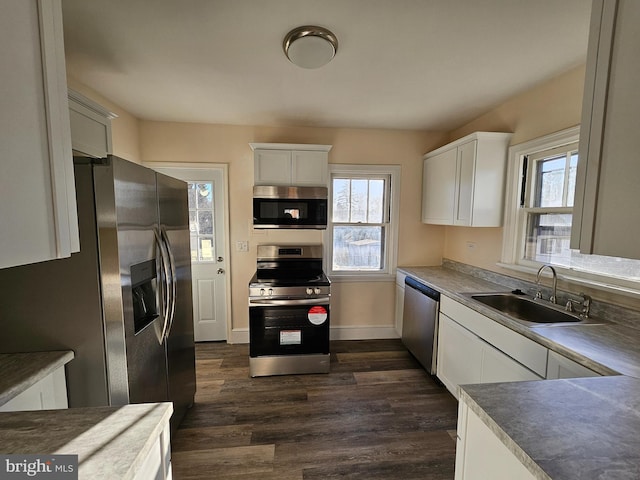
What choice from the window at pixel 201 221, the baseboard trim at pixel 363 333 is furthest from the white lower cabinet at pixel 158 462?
the baseboard trim at pixel 363 333

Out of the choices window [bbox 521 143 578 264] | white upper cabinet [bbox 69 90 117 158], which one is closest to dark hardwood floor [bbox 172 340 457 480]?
window [bbox 521 143 578 264]

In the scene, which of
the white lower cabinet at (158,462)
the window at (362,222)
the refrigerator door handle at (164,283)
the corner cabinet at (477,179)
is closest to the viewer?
the white lower cabinet at (158,462)

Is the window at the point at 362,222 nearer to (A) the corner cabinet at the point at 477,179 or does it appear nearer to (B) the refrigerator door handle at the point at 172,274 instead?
(A) the corner cabinet at the point at 477,179

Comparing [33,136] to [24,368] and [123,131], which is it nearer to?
[24,368]

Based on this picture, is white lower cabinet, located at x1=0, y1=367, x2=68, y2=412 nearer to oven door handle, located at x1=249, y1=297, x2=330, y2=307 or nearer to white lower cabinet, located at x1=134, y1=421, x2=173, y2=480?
white lower cabinet, located at x1=134, y1=421, x2=173, y2=480

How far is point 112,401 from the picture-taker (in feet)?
4.23

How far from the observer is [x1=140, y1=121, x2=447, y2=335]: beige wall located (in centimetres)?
301

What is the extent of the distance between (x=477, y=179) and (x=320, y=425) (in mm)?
2336

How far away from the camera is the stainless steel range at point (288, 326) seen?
2.53 meters

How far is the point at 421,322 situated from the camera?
2650 mm

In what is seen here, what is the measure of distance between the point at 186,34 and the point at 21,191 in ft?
4.60

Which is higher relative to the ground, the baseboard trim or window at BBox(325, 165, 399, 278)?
window at BBox(325, 165, 399, 278)

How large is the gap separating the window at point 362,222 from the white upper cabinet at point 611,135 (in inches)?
102

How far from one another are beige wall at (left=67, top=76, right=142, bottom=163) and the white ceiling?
3.1 inches
